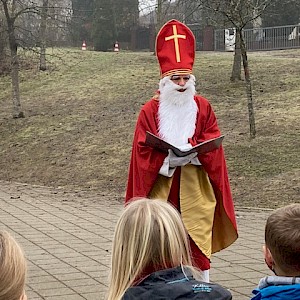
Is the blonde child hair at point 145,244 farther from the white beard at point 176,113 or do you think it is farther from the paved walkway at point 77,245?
the paved walkway at point 77,245

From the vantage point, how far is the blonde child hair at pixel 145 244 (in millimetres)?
2816

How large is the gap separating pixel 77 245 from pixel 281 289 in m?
5.18

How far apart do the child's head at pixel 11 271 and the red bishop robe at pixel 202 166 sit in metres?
2.53

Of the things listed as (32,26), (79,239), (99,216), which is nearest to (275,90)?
(99,216)

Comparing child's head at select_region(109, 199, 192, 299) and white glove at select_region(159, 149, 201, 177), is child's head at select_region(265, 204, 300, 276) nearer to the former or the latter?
child's head at select_region(109, 199, 192, 299)

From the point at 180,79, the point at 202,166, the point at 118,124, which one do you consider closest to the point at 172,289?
the point at 202,166

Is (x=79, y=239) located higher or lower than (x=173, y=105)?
lower

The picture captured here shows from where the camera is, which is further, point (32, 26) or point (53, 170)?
point (32, 26)

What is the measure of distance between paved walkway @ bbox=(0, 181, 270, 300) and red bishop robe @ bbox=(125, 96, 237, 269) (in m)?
0.85

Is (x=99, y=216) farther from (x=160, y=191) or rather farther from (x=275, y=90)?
(x=275, y=90)

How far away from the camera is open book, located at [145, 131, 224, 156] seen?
4.95 metres

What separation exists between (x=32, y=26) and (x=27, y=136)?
773 inches

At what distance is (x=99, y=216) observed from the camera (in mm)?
10125

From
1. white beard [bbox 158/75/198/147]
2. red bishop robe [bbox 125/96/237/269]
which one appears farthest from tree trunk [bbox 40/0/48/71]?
red bishop robe [bbox 125/96/237/269]
